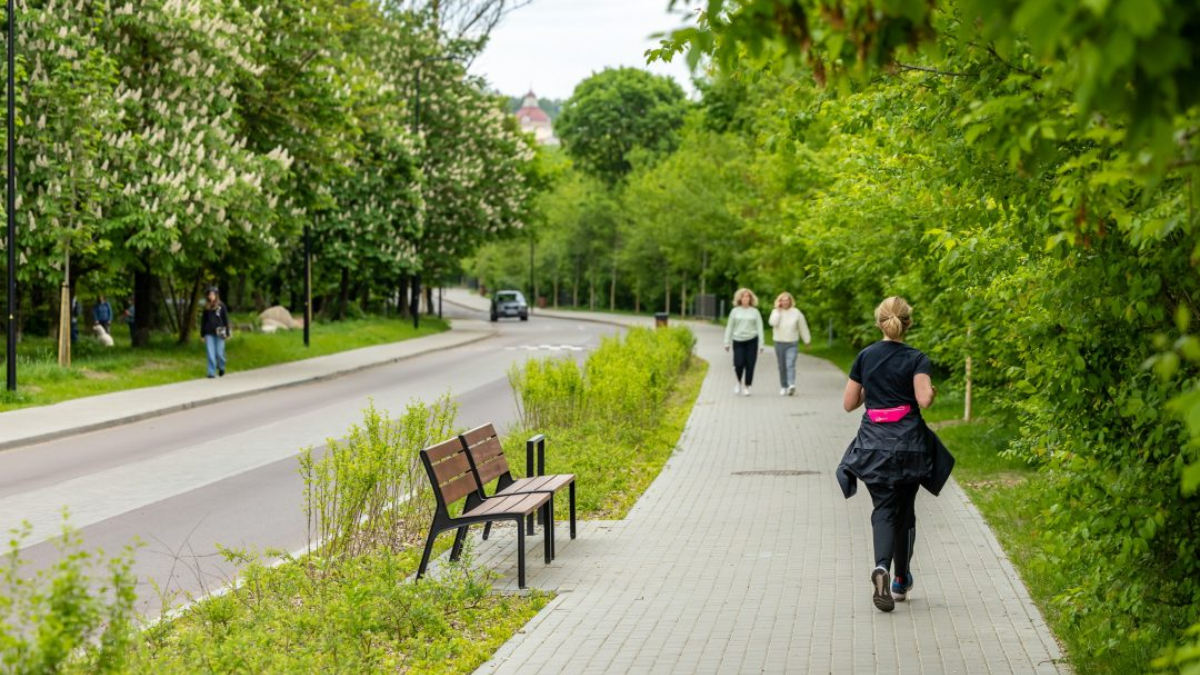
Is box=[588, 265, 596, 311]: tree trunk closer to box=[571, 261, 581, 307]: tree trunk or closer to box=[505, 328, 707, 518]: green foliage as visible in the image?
box=[571, 261, 581, 307]: tree trunk

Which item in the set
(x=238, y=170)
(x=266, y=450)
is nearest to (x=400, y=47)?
(x=238, y=170)

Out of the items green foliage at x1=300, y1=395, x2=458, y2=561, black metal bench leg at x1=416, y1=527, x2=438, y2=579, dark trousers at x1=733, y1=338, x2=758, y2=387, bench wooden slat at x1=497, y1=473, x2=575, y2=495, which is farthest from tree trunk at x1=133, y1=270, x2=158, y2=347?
black metal bench leg at x1=416, y1=527, x2=438, y2=579

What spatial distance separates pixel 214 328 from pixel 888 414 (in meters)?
20.5

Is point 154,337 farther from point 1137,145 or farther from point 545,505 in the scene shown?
point 1137,145

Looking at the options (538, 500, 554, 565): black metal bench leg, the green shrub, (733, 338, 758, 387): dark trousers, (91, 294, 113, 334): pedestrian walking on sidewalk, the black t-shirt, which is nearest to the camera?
the black t-shirt

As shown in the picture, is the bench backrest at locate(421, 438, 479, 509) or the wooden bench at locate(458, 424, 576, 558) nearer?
the bench backrest at locate(421, 438, 479, 509)

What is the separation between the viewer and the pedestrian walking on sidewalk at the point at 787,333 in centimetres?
2242

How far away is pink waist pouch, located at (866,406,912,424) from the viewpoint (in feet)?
26.0

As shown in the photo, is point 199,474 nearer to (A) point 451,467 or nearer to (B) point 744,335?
(A) point 451,467

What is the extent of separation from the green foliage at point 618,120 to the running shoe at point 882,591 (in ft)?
291

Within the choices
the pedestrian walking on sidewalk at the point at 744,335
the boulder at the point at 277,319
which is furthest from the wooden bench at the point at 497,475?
the boulder at the point at 277,319

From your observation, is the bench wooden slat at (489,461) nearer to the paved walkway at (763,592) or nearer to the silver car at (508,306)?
the paved walkway at (763,592)

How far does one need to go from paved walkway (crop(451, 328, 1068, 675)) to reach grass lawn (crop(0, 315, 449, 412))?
1199cm

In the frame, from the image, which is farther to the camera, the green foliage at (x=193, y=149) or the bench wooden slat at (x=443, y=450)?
the green foliage at (x=193, y=149)
